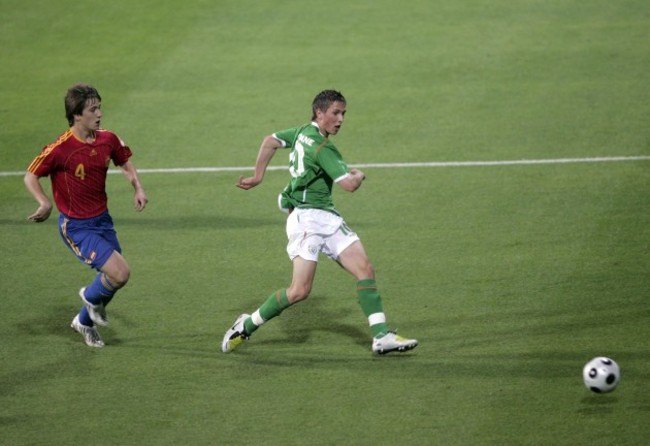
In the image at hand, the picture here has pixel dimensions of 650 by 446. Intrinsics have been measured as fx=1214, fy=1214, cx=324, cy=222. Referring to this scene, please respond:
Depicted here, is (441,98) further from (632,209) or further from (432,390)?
(432,390)

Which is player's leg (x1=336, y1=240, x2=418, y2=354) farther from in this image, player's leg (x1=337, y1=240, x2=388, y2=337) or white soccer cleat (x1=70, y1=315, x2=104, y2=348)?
white soccer cleat (x1=70, y1=315, x2=104, y2=348)

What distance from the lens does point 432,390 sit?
9.02 m

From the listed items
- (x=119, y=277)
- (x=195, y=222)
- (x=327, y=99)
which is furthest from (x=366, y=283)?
(x=195, y=222)

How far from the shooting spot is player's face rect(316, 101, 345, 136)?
9.65 metres

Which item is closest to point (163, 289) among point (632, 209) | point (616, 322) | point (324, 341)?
point (324, 341)

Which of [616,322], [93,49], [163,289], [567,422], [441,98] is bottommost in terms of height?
[567,422]

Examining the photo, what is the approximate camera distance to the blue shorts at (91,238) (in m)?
9.85

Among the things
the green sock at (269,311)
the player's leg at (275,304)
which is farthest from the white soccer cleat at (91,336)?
the green sock at (269,311)

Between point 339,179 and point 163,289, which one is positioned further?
point 163,289

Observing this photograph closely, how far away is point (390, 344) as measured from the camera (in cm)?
958

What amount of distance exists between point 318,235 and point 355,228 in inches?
124

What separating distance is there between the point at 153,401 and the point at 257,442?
1.08 metres

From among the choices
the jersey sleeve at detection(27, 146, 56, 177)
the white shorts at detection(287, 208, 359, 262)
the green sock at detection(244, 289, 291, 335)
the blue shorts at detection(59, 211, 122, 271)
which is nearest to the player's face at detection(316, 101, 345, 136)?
the white shorts at detection(287, 208, 359, 262)

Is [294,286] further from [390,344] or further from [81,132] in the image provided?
[81,132]
